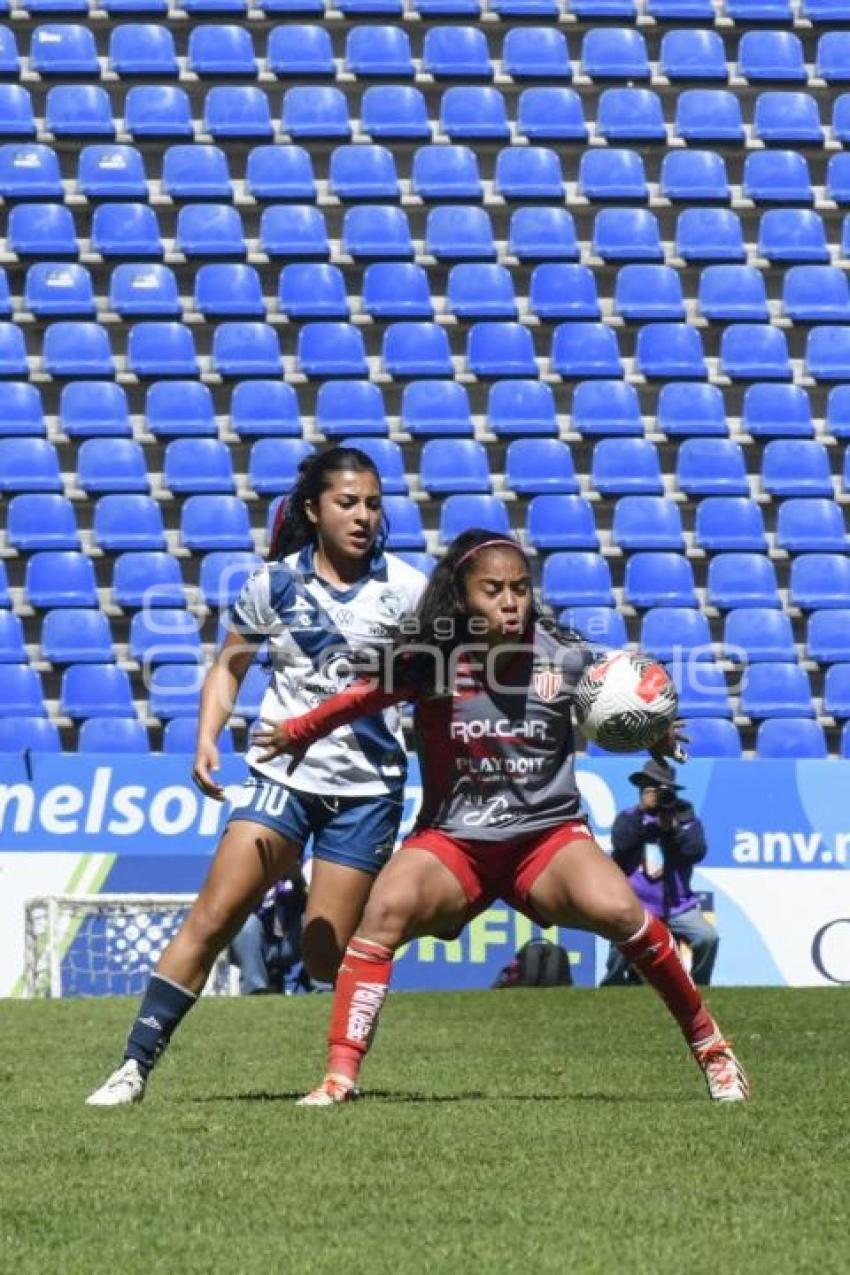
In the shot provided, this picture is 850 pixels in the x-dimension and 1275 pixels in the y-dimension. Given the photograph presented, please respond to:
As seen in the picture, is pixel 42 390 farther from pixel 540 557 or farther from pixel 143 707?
pixel 540 557

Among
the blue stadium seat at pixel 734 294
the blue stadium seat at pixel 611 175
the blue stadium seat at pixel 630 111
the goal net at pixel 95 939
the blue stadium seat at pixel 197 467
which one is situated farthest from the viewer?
the blue stadium seat at pixel 630 111

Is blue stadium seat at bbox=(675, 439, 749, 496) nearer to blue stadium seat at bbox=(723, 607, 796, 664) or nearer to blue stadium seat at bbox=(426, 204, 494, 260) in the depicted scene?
blue stadium seat at bbox=(723, 607, 796, 664)

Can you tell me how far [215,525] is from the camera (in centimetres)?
1828

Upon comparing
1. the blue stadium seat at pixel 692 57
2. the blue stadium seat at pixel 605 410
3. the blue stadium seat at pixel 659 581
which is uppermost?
the blue stadium seat at pixel 692 57

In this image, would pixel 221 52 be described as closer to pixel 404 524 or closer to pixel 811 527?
pixel 404 524

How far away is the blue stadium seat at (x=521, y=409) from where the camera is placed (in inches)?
752

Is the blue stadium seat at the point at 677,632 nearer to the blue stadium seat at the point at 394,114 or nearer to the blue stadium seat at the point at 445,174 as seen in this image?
the blue stadium seat at the point at 445,174

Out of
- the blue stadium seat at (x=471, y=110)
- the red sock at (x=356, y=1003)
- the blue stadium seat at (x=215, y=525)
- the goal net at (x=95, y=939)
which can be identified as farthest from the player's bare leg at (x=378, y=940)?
the blue stadium seat at (x=471, y=110)

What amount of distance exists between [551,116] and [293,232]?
2.68m

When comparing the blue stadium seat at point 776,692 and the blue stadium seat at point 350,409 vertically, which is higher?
the blue stadium seat at point 350,409

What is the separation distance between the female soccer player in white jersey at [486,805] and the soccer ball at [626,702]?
10 cm

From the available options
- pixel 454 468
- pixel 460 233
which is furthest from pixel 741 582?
pixel 460 233

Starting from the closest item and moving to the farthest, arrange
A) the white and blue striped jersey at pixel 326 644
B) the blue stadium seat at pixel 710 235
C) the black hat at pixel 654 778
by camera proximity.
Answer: the white and blue striped jersey at pixel 326 644
the black hat at pixel 654 778
the blue stadium seat at pixel 710 235

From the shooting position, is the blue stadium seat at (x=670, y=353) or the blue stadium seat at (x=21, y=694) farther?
the blue stadium seat at (x=670, y=353)
